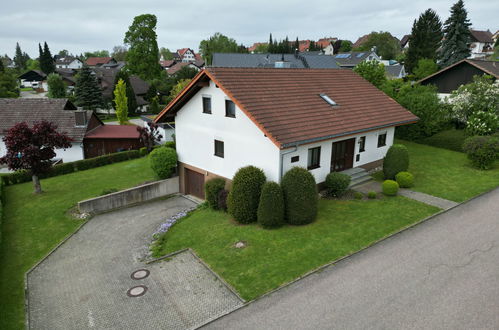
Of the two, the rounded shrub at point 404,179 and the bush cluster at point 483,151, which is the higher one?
the bush cluster at point 483,151

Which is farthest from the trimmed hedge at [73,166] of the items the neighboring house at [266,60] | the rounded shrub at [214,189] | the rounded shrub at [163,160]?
the neighboring house at [266,60]

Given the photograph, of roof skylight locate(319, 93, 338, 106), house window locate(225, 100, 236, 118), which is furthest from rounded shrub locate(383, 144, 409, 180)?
house window locate(225, 100, 236, 118)

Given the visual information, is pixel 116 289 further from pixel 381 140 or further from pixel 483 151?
pixel 483 151

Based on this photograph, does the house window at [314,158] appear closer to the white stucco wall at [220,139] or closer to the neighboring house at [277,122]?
the neighboring house at [277,122]

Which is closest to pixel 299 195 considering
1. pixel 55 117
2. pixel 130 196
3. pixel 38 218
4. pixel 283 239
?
pixel 283 239

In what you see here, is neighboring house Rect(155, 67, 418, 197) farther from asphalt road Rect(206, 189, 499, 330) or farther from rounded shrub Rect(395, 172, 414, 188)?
asphalt road Rect(206, 189, 499, 330)

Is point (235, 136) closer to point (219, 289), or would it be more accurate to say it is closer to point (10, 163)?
point (219, 289)
